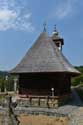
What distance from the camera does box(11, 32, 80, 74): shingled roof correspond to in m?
17.4

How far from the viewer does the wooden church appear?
57.1ft

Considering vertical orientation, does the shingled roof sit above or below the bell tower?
below

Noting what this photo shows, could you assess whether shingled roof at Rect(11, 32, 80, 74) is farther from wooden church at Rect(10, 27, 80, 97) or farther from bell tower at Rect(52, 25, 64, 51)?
bell tower at Rect(52, 25, 64, 51)

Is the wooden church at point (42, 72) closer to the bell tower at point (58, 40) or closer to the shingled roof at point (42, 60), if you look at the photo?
the shingled roof at point (42, 60)

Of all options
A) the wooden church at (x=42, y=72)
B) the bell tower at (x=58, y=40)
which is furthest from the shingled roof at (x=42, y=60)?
the bell tower at (x=58, y=40)

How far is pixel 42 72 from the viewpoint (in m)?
17.1

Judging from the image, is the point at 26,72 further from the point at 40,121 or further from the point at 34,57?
the point at 40,121

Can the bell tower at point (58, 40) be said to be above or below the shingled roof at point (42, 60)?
above

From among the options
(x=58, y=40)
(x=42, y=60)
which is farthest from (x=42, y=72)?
(x=58, y=40)

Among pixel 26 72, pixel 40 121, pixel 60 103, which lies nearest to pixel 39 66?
pixel 26 72

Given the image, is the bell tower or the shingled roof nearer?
the shingled roof

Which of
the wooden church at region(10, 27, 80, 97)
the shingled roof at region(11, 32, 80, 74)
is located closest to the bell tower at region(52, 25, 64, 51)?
the shingled roof at region(11, 32, 80, 74)

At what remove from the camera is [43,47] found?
19.1 m

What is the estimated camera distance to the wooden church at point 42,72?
1739cm
